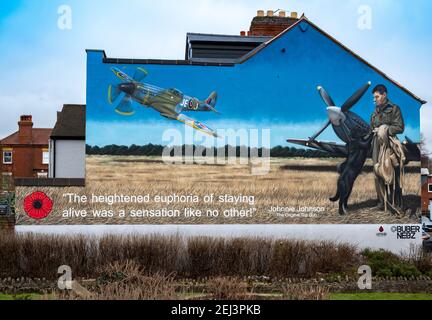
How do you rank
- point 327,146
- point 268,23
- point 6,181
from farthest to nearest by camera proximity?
point 6,181
point 268,23
point 327,146

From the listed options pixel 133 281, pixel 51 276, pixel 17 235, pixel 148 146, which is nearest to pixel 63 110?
pixel 148 146

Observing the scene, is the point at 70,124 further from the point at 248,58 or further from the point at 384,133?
the point at 384,133

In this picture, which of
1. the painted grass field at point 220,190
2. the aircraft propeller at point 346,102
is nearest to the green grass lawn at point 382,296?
the painted grass field at point 220,190

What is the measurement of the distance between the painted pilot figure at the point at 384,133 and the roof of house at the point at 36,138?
38.8 meters

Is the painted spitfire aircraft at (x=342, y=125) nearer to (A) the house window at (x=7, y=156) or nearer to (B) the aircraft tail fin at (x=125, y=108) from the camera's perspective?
(B) the aircraft tail fin at (x=125, y=108)

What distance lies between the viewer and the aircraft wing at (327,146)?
21.4m

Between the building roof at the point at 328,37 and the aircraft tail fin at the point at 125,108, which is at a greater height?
the building roof at the point at 328,37

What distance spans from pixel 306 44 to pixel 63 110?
14092 mm

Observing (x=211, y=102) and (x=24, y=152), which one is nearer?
(x=211, y=102)

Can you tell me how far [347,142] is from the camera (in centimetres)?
2175

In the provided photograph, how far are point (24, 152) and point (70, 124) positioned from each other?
29.6 meters

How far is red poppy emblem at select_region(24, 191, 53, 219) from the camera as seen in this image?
20109 mm

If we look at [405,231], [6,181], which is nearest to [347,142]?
[405,231]

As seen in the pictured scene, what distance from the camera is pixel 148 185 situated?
2062 cm
